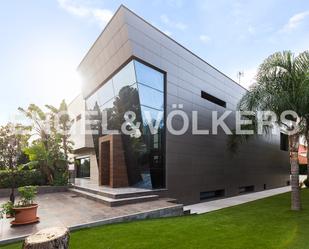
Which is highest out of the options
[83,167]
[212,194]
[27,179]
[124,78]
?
[124,78]

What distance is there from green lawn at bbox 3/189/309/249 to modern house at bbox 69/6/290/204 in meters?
5.86

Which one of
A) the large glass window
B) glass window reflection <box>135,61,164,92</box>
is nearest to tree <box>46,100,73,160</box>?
the large glass window

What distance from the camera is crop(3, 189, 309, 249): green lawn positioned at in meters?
5.54

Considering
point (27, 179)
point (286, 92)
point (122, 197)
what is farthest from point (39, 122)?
point (286, 92)

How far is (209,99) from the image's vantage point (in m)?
18.4

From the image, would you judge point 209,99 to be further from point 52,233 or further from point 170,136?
point 52,233

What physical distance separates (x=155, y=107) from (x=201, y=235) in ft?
27.0

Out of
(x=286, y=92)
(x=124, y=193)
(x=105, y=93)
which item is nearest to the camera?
(x=286, y=92)

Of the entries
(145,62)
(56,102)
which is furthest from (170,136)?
(56,102)

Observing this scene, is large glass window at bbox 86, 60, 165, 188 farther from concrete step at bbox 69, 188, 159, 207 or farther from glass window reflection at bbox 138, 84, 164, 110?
concrete step at bbox 69, 188, 159, 207

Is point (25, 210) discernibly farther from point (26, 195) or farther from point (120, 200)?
point (120, 200)

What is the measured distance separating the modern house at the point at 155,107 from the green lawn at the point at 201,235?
5863 mm

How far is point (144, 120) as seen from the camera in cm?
1292

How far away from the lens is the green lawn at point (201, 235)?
5.54m
